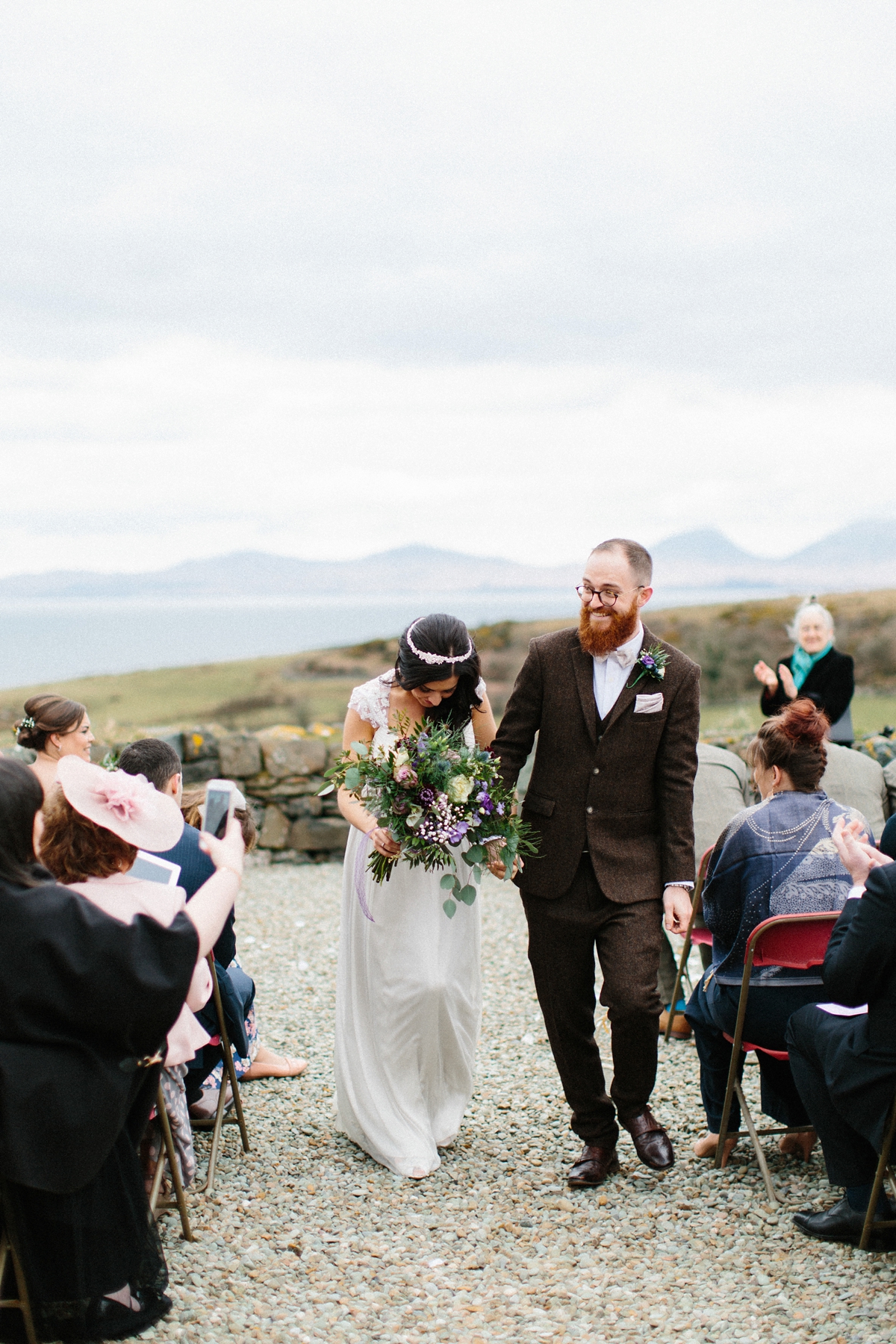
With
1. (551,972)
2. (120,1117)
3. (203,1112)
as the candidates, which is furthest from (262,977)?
(120,1117)

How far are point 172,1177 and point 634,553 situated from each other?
103 inches

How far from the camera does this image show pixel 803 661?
837 centimetres

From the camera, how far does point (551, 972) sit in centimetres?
431

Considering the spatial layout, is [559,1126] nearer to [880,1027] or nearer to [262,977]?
[880,1027]

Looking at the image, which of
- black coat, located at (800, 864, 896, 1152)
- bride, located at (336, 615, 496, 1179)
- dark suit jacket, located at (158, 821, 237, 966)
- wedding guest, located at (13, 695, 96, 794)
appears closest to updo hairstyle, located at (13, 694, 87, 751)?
wedding guest, located at (13, 695, 96, 794)

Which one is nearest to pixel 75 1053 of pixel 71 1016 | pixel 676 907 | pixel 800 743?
pixel 71 1016

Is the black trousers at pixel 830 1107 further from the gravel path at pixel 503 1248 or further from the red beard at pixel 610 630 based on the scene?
the red beard at pixel 610 630

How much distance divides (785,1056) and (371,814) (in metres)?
1.72

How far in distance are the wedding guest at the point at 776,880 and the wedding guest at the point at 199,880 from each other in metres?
1.80

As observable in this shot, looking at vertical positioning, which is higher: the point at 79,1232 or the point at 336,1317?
the point at 79,1232

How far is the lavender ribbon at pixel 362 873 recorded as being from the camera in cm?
443

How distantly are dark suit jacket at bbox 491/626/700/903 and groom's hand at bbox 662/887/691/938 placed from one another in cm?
5

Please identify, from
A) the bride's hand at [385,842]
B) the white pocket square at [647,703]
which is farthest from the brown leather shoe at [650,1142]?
the white pocket square at [647,703]

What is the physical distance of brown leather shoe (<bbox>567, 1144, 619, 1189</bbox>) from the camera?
166 inches
